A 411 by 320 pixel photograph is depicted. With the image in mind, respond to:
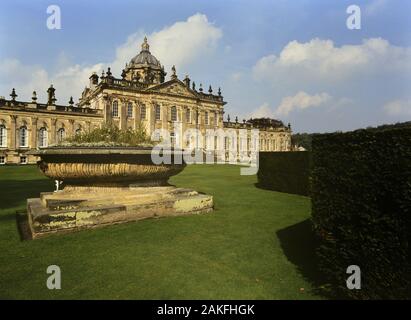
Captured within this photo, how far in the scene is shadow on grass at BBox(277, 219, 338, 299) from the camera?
14.1ft

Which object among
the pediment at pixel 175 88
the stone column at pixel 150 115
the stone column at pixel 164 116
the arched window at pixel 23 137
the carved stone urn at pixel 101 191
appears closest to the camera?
the carved stone urn at pixel 101 191

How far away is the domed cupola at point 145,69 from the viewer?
160ft

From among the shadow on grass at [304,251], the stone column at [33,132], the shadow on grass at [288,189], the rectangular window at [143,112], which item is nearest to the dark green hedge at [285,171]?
the shadow on grass at [288,189]

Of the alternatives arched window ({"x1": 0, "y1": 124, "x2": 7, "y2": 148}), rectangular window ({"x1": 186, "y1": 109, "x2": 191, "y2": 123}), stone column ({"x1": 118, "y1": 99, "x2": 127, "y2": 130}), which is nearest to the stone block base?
arched window ({"x1": 0, "y1": 124, "x2": 7, "y2": 148})

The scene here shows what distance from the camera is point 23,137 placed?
3622 cm

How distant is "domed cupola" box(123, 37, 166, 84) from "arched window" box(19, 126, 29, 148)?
19006 millimetres

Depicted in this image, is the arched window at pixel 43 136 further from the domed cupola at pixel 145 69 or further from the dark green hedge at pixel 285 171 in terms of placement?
the dark green hedge at pixel 285 171

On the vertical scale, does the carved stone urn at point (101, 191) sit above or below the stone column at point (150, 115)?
below

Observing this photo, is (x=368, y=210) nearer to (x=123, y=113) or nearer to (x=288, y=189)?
(x=288, y=189)

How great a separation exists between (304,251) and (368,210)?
7.86ft

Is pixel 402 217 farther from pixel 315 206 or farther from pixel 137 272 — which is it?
pixel 137 272

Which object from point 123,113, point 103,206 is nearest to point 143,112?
point 123,113
